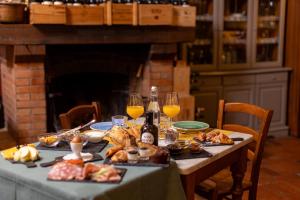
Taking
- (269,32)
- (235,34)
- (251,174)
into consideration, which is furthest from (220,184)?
(269,32)

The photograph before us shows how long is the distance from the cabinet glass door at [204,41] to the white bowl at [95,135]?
8.30ft

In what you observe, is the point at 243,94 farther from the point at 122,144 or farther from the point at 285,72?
the point at 122,144

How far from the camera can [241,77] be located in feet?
15.7

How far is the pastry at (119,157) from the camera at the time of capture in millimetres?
1789

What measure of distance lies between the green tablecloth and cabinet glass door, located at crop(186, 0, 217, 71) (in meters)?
2.92

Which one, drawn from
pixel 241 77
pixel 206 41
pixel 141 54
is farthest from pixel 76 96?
pixel 241 77

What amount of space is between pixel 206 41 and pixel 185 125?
2.47 meters

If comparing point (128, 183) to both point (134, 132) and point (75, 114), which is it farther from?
point (75, 114)

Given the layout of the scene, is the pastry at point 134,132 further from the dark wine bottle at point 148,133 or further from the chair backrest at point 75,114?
the chair backrest at point 75,114

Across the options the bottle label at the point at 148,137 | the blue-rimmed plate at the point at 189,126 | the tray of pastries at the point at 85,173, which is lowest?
the tray of pastries at the point at 85,173

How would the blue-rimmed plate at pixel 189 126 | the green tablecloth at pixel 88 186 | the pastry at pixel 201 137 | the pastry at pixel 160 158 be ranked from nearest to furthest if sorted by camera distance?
the green tablecloth at pixel 88 186 → the pastry at pixel 160 158 → the pastry at pixel 201 137 → the blue-rimmed plate at pixel 189 126

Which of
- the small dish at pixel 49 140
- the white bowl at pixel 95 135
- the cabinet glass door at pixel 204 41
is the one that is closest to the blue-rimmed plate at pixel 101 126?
the white bowl at pixel 95 135

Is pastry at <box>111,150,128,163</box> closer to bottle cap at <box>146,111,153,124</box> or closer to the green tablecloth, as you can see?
the green tablecloth

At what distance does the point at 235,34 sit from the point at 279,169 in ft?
5.39
